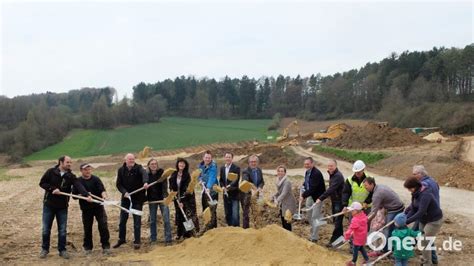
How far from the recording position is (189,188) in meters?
8.88

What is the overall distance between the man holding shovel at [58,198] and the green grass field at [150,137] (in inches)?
1897

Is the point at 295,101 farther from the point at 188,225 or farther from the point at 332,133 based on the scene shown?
the point at 188,225

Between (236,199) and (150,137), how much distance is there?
5836 centimetres

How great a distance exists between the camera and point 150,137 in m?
66.1

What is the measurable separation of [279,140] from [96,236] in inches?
1438

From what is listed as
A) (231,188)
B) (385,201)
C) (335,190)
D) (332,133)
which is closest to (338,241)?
(335,190)

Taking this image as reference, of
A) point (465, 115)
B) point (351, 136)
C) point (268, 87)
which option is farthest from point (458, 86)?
point (268, 87)

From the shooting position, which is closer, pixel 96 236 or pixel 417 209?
pixel 417 209

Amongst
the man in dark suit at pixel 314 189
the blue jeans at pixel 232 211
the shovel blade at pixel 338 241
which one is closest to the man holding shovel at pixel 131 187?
the blue jeans at pixel 232 211

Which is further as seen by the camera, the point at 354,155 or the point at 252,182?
the point at 354,155

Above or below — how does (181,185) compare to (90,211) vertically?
above

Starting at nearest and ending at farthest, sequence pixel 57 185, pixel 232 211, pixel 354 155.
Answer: pixel 57 185, pixel 232 211, pixel 354 155

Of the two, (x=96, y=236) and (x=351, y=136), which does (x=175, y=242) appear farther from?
(x=351, y=136)

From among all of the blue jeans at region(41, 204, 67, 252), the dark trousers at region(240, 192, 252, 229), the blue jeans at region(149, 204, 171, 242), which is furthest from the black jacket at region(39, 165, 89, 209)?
the dark trousers at region(240, 192, 252, 229)
